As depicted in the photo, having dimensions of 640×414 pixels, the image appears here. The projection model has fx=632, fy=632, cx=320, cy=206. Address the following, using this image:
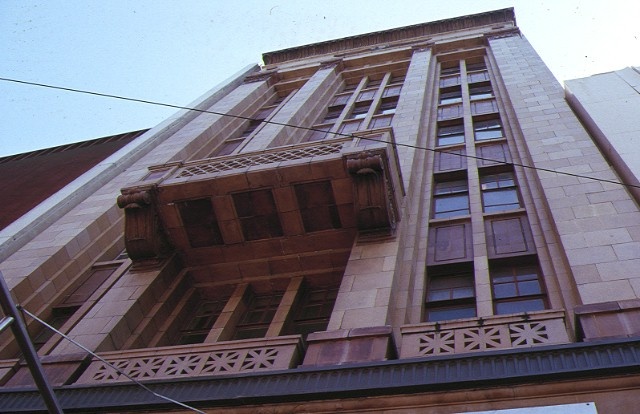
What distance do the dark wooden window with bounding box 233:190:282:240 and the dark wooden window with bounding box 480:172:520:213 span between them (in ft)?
16.8

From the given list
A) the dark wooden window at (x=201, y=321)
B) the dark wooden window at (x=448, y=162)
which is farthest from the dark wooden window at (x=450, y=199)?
the dark wooden window at (x=201, y=321)

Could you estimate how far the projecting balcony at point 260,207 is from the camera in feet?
43.6

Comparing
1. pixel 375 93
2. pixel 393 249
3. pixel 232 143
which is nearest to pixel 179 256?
pixel 393 249

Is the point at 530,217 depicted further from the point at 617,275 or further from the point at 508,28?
the point at 508,28

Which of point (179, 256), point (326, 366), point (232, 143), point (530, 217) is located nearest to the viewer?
point (326, 366)

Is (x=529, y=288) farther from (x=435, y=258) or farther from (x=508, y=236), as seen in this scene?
(x=435, y=258)

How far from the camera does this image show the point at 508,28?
32031mm

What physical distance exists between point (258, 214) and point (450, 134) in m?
9.55

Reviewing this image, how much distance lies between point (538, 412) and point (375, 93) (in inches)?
934

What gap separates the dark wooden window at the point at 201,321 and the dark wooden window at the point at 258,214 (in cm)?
176

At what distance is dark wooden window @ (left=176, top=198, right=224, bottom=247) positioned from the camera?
13906 millimetres

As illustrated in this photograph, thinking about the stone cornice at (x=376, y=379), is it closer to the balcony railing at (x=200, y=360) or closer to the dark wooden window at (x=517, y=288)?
the balcony railing at (x=200, y=360)

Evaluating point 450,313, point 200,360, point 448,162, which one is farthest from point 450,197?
point 200,360

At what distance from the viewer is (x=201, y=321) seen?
13688 millimetres
